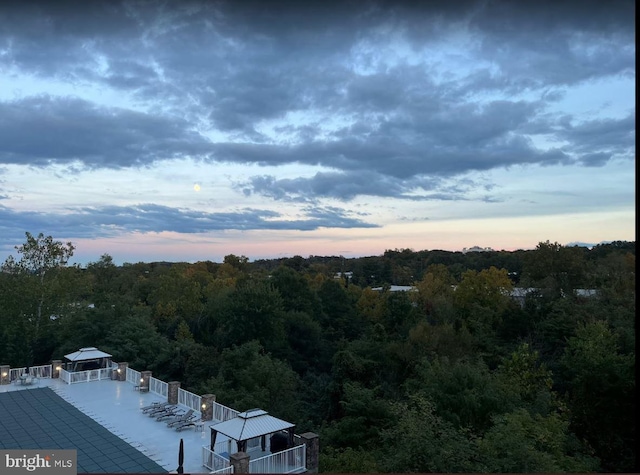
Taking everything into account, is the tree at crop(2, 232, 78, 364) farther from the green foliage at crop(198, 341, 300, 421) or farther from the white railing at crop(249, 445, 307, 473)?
the white railing at crop(249, 445, 307, 473)

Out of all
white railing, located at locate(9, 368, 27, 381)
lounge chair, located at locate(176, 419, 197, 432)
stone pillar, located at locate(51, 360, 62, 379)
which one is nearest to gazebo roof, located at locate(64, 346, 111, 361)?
stone pillar, located at locate(51, 360, 62, 379)

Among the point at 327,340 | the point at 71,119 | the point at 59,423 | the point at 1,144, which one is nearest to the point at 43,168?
the point at 1,144

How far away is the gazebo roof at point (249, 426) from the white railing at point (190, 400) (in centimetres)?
229

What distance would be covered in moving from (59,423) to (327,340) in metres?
16.2

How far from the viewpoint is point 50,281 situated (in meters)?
18.7

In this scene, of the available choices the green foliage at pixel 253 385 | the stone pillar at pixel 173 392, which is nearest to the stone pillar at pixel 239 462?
the stone pillar at pixel 173 392

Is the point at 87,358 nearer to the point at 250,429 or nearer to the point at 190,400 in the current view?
the point at 190,400

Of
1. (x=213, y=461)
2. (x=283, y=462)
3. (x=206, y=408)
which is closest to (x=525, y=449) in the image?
(x=283, y=462)

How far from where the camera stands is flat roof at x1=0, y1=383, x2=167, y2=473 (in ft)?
22.7

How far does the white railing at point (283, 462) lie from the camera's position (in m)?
6.71

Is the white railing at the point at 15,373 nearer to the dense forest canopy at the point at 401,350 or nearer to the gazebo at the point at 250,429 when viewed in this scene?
the dense forest canopy at the point at 401,350

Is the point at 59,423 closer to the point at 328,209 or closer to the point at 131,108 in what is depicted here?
the point at 131,108

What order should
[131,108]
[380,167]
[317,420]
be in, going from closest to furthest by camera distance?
Answer: [131,108]
[317,420]
[380,167]

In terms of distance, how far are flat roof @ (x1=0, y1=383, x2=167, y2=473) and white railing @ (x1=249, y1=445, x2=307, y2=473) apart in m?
1.38
